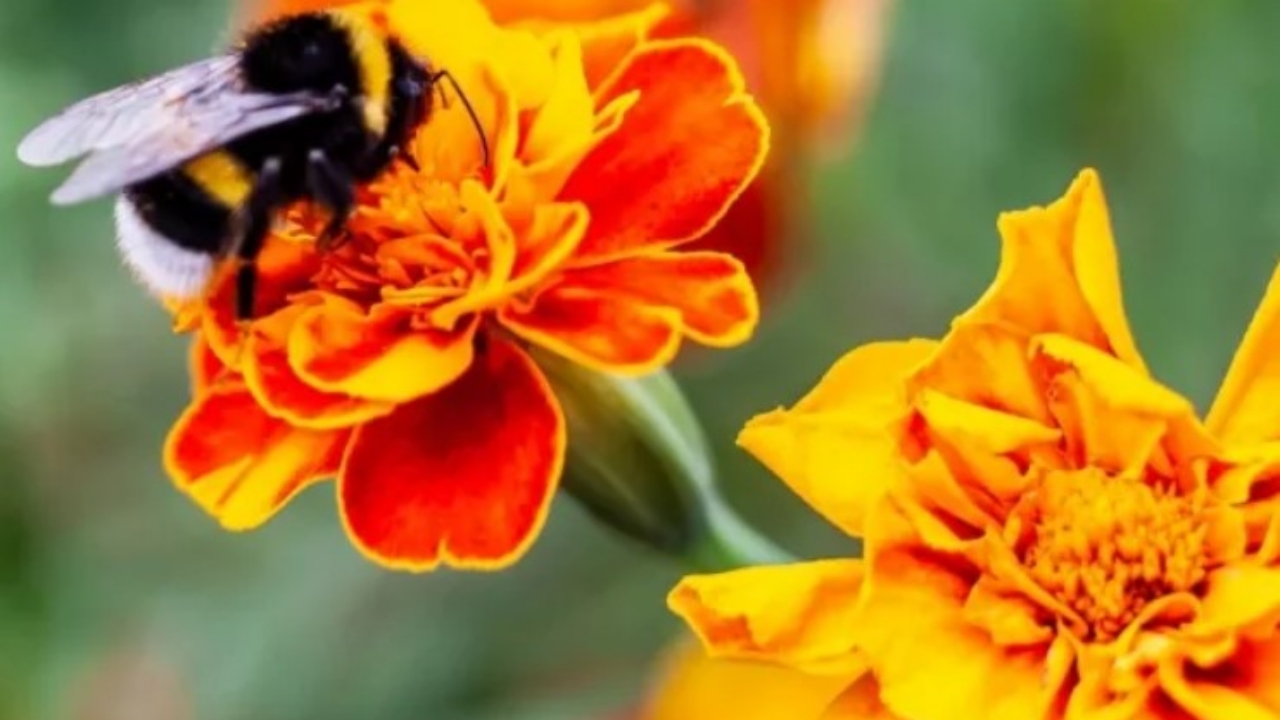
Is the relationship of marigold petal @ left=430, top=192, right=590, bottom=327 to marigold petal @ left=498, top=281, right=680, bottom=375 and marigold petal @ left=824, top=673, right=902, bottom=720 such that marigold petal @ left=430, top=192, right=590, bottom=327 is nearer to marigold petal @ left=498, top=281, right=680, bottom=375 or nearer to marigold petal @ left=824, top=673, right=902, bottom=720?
marigold petal @ left=498, top=281, right=680, bottom=375

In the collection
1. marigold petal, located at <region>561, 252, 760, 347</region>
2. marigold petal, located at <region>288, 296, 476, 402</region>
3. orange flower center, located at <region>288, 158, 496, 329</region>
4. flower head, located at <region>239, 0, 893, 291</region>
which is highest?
marigold petal, located at <region>561, 252, 760, 347</region>

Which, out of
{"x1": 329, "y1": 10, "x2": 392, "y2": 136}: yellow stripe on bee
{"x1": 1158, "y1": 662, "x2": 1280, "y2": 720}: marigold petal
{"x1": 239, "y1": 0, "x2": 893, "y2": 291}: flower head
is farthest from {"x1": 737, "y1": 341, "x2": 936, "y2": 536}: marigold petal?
{"x1": 239, "y1": 0, "x2": 893, "y2": 291}: flower head

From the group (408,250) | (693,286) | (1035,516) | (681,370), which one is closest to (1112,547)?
(1035,516)

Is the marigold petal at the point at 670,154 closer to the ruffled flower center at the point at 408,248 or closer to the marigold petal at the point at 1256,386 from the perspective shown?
the ruffled flower center at the point at 408,248

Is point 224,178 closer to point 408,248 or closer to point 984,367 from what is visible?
point 408,248

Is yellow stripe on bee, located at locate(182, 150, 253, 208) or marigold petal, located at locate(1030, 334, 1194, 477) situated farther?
yellow stripe on bee, located at locate(182, 150, 253, 208)

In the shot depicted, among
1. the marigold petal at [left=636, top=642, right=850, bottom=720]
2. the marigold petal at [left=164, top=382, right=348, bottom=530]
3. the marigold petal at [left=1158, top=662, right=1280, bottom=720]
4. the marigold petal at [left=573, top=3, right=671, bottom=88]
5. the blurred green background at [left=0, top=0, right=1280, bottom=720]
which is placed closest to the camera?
the marigold petal at [left=1158, top=662, right=1280, bottom=720]

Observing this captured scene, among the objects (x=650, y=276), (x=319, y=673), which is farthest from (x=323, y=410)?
(x=319, y=673)
